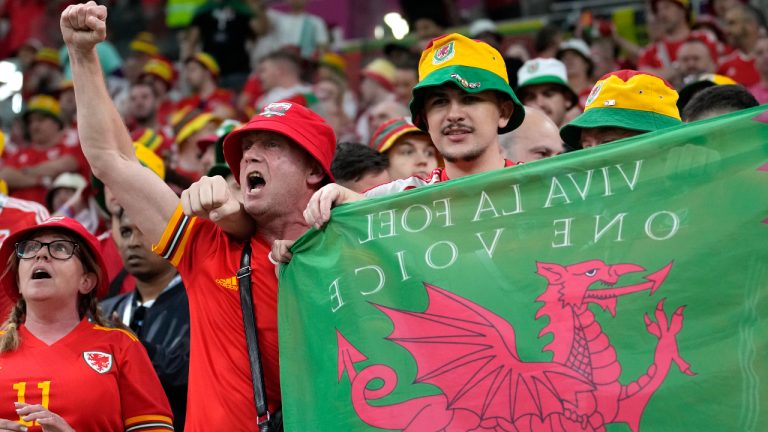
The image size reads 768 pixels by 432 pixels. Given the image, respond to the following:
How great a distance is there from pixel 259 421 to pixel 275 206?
2.88 ft

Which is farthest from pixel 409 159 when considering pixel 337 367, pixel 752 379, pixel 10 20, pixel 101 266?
pixel 10 20

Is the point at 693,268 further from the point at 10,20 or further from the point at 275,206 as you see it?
the point at 10,20

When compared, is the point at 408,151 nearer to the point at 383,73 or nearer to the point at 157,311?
the point at 157,311

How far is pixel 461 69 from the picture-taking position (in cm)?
483

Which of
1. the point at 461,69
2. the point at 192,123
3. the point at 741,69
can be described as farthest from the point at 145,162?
the point at 741,69

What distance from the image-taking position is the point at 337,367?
4.33 meters

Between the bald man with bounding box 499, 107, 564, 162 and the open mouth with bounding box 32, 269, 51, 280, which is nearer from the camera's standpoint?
the open mouth with bounding box 32, 269, 51, 280

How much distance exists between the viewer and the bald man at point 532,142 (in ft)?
21.5

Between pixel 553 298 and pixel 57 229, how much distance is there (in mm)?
2416

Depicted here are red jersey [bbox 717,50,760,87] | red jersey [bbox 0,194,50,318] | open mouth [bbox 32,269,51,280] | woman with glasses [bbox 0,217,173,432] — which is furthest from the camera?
red jersey [bbox 717,50,760,87]

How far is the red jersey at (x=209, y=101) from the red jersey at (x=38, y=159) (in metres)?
1.43

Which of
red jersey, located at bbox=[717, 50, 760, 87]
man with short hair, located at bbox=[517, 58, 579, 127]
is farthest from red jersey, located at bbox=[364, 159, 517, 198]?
red jersey, located at bbox=[717, 50, 760, 87]

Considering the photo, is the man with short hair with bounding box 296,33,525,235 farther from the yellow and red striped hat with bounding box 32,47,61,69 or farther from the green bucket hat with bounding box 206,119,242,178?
the yellow and red striped hat with bounding box 32,47,61,69

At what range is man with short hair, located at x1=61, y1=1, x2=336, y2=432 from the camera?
14.8ft
